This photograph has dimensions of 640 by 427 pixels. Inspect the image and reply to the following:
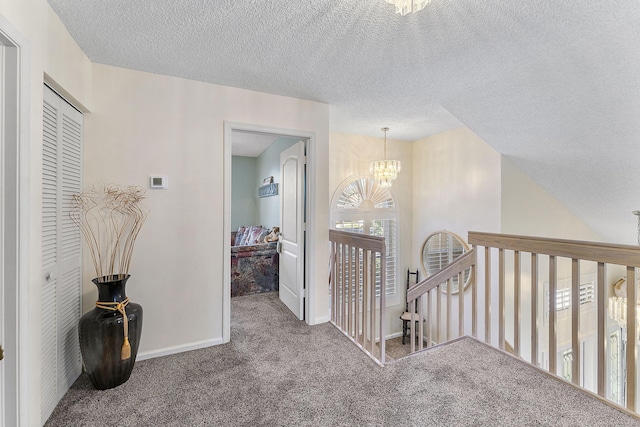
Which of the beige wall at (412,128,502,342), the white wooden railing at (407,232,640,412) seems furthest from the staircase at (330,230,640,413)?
the beige wall at (412,128,502,342)

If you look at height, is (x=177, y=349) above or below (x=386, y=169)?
below

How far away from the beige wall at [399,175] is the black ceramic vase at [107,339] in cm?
316

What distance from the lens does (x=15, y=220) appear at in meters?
1.34

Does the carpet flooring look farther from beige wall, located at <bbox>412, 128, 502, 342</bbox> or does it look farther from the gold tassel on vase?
beige wall, located at <bbox>412, 128, 502, 342</bbox>

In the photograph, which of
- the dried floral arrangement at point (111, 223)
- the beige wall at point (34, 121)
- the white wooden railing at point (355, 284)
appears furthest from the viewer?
the white wooden railing at point (355, 284)

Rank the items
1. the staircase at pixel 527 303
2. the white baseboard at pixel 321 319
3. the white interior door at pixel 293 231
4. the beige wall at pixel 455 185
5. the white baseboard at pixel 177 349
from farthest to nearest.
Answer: the beige wall at pixel 455 185, the white interior door at pixel 293 231, the white baseboard at pixel 321 319, the white baseboard at pixel 177 349, the staircase at pixel 527 303

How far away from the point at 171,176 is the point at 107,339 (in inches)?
49.4

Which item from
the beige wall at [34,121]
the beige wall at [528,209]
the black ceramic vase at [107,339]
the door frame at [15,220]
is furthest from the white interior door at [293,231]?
the beige wall at [528,209]

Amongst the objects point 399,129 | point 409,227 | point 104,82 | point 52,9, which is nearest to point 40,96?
point 52,9

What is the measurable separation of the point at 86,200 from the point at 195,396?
1.61 meters

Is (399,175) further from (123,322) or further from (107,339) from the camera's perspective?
(107,339)

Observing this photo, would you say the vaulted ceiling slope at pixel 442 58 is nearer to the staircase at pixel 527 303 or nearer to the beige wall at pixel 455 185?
the beige wall at pixel 455 185

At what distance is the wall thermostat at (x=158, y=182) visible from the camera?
7.72 feet

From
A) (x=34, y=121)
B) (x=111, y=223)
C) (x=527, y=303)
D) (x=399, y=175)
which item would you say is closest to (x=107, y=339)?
(x=111, y=223)
